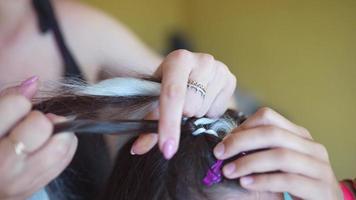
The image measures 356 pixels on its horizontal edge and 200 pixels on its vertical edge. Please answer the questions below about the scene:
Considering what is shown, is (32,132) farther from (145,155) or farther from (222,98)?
(222,98)

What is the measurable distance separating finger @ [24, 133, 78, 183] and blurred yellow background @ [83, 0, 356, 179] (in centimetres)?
177

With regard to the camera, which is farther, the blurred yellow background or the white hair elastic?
the blurred yellow background

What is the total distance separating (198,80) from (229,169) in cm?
16

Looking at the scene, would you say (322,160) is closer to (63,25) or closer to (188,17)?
(63,25)

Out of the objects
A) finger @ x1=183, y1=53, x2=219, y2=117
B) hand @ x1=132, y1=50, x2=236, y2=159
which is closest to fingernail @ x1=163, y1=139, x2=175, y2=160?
hand @ x1=132, y1=50, x2=236, y2=159

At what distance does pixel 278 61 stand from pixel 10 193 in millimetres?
1997

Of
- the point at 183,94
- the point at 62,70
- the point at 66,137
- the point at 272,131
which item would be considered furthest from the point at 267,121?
the point at 62,70

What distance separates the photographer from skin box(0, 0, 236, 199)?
0.51m

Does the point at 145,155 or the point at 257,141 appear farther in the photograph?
the point at 145,155

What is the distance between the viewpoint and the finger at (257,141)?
58 cm

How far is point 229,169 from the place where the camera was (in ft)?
1.90

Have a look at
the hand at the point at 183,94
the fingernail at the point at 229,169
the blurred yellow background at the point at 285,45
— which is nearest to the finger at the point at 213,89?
the hand at the point at 183,94

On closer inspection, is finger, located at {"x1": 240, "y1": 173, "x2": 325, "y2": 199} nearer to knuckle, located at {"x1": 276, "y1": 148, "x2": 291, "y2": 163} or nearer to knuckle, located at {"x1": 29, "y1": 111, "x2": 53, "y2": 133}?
knuckle, located at {"x1": 276, "y1": 148, "x2": 291, "y2": 163}

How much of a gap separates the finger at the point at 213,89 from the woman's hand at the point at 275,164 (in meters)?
0.10
